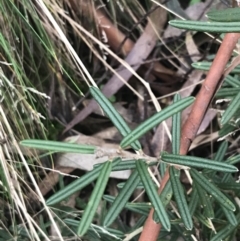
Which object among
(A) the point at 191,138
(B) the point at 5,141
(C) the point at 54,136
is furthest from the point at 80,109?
(A) the point at 191,138

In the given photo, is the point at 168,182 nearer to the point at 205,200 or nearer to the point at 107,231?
the point at 205,200

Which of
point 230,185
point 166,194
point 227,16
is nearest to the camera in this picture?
point 227,16

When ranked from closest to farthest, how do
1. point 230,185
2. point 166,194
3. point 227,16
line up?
1. point 227,16
2. point 166,194
3. point 230,185

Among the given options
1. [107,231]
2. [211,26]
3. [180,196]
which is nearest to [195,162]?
[180,196]

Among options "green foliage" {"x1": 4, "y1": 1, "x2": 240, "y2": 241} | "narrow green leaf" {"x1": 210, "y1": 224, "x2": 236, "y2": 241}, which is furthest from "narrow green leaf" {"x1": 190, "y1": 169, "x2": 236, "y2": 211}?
"narrow green leaf" {"x1": 210, "y1": 224, "x2": 236, "y2": 241}

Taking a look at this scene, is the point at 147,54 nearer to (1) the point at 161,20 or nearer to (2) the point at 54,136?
(1) the point at 161,20

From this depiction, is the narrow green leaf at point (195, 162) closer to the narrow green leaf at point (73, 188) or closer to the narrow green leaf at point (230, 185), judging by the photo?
the narrow green leaf at point (73, 188)

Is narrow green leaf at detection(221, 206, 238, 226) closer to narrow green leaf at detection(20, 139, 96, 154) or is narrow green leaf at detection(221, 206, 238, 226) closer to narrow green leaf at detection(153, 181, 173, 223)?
narrow green leaf at detection(153, 181, 173, 223)

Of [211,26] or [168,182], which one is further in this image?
[168,182]
